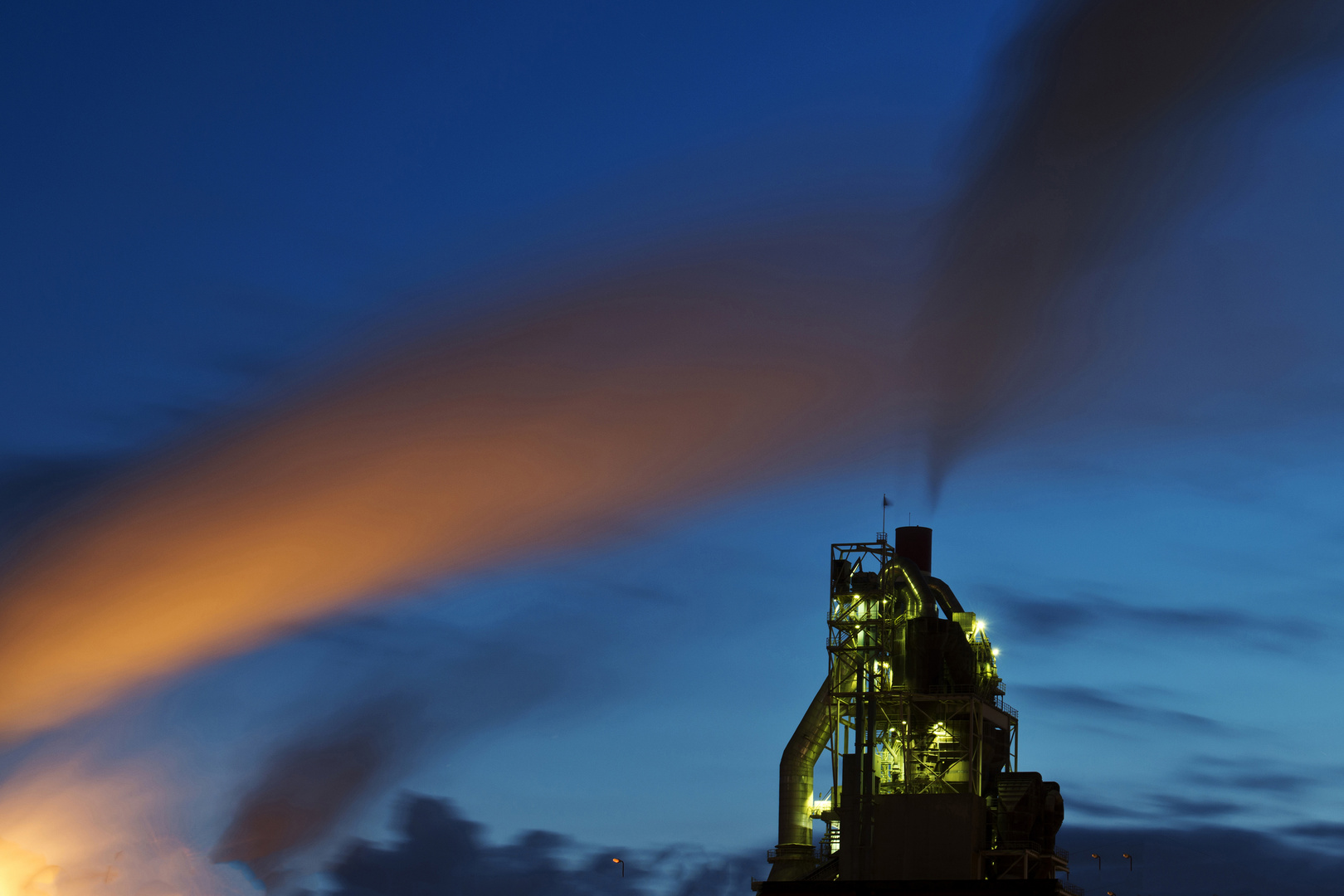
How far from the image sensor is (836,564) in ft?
326

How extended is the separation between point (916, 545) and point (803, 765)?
16.4 metres

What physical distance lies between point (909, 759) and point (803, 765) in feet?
27.4

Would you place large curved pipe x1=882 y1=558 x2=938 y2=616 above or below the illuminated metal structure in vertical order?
above

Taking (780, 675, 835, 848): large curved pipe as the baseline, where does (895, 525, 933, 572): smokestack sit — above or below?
above

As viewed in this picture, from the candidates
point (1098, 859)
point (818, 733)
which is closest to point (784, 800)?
point (818, 733)

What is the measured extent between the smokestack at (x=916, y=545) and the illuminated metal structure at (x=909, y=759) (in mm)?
79

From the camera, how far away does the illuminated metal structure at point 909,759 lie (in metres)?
86.5

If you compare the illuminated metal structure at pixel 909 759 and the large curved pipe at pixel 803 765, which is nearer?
the illuminated metal structure at pixel 909 759

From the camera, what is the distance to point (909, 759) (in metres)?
91.9

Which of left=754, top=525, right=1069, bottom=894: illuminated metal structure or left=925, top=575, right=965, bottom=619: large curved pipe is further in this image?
left=925, top=575, right=965, bottom=619: large curved pipe

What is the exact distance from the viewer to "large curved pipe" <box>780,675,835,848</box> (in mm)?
96062

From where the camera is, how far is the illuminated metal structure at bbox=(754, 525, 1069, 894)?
284 feet

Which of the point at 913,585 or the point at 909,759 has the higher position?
the point at 913,585

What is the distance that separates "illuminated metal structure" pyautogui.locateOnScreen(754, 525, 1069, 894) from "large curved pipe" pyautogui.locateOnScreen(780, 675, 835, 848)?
0.08 meters
